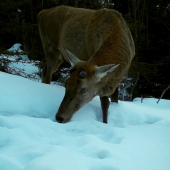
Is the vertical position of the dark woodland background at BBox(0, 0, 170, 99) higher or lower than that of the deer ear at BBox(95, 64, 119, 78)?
lower

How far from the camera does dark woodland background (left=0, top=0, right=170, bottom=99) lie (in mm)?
12332

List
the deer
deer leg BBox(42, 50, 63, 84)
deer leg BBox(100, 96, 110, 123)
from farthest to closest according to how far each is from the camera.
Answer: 1. deer leg BBox(42, 50, 63, 84)
2. deer leg BBox(100, 96, 110, 123)
3. the deer

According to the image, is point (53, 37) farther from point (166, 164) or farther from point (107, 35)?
Result: point (166, 164)

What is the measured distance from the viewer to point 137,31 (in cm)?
1550

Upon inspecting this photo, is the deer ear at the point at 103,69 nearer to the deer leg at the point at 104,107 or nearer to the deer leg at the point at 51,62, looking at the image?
the deer leg at the point at 104,107

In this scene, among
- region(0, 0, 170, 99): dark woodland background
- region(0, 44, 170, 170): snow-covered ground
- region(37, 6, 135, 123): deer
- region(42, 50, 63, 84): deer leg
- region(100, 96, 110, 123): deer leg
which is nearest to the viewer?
region(0, 44, 170, 170): snow-covered ground

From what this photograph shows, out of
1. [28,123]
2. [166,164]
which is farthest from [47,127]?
[166,164]

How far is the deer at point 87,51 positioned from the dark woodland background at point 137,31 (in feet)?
11.7

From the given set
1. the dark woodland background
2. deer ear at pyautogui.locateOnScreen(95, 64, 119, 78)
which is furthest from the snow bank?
the dark woodland background

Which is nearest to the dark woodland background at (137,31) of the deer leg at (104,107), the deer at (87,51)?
the deer at (87,51)

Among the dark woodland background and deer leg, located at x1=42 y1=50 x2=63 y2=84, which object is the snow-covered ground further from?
the dark woodland background

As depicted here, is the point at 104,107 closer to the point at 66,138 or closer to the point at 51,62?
the point at 66,138

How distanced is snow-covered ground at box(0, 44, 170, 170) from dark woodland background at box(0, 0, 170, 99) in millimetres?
6249

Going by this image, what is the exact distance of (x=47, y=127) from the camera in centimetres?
304
